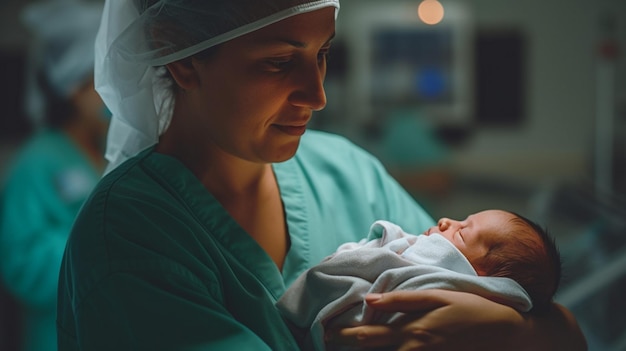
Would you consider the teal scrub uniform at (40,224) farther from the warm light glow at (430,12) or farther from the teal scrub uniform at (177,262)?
the warm light glow at (430,12)

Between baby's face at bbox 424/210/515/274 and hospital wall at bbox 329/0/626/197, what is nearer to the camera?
baby's face at bbox 424/210/515/274

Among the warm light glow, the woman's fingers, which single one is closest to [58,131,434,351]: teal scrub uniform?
the woman's fingers

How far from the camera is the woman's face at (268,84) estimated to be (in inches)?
34.4

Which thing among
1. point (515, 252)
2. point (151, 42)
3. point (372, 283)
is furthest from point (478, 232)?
point (151, 42)

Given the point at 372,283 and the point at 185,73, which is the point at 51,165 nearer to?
the point at 185,73

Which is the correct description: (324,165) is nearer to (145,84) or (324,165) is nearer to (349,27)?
(145,84)

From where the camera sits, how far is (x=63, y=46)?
2207 mm

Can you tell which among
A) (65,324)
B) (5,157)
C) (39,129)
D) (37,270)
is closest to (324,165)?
(65,324)

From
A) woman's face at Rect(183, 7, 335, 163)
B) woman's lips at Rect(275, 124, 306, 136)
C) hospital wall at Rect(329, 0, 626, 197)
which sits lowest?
hospital wall at Rect(329, 0, 626, 197)

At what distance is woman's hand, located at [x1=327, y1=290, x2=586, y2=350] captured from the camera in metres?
0.80

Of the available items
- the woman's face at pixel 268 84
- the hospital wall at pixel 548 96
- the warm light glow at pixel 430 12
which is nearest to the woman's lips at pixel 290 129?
the woman's face at pixel 268 84

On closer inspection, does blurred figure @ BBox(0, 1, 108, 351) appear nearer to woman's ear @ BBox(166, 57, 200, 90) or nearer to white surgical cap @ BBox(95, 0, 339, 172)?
white surgical cap @ BBox(95, 0, 339, 172)

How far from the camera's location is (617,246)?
7.70 ft

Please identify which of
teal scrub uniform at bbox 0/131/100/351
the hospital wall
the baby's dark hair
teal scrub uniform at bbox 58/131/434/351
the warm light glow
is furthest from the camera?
the hospital wall
